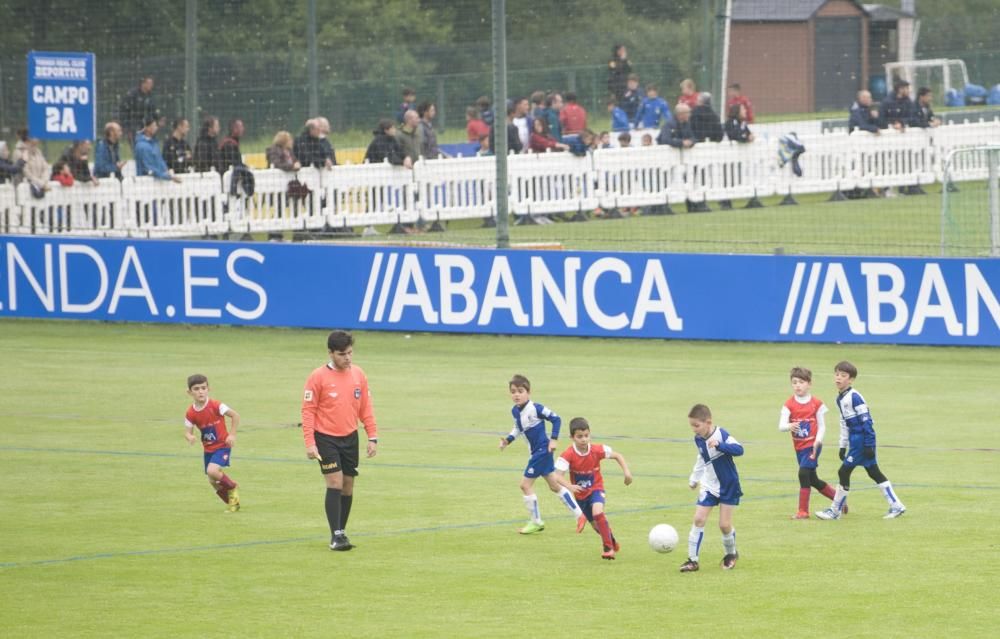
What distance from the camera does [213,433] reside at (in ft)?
54.7

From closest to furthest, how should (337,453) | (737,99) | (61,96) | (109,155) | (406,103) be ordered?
(337,453) < (61,96) < (109,155) < (406,103) < (737,99)

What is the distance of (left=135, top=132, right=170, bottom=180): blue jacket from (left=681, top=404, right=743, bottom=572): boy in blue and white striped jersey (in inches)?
829

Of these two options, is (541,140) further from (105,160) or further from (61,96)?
(61,96)

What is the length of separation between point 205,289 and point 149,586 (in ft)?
53.8

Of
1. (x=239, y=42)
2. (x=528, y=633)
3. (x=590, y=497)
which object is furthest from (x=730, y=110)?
(x=528, y=633)

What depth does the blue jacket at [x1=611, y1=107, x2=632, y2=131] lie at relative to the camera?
39.6 meters

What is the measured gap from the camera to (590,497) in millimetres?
14508

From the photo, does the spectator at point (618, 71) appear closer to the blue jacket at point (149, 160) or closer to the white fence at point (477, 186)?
the white fence at point (477, 186)

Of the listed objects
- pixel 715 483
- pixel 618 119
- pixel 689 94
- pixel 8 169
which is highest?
pixel 689 94

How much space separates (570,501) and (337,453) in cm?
192

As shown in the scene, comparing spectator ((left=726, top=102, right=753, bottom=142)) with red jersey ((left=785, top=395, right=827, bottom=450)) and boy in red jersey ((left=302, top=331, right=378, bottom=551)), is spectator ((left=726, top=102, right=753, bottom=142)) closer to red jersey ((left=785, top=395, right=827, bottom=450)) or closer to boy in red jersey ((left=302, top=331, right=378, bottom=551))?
red jersey ((left=785, top=395, right=827, bottom=450))

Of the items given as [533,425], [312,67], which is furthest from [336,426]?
[312,67]

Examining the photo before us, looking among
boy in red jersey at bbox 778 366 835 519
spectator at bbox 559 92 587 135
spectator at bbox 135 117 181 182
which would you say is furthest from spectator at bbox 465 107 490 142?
boy in red jersey at bbox 778 366 835 519

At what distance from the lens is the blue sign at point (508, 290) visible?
2598cm
